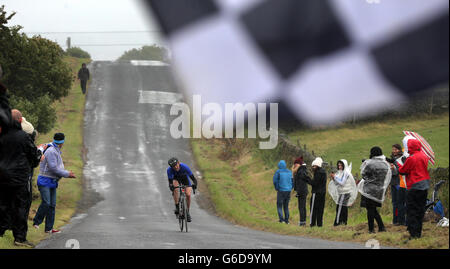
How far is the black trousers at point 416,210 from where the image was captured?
407 inches

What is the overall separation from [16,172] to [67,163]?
19.5 m

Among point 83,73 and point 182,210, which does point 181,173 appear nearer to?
point 182,210

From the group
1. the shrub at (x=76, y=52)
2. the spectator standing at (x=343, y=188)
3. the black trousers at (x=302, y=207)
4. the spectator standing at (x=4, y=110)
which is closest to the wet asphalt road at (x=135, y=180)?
the black trousers at (x=302, y=207)

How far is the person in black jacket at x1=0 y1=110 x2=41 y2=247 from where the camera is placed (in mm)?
8969

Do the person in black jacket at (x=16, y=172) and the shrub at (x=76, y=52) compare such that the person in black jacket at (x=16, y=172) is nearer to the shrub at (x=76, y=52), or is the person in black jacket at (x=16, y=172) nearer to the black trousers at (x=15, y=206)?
the black trousers at (x=15, y=206)

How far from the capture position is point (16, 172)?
9.09m

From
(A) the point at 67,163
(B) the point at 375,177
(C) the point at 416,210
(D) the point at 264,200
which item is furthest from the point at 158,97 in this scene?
(C) the point at 416,210

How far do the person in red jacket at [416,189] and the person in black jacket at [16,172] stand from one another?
19.5ft

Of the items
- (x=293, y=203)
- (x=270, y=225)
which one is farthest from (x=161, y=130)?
(x=270, y=225)

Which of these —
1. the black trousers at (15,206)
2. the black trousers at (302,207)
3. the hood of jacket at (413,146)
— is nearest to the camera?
the black trousers at (15,206)

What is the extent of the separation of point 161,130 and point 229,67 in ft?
105

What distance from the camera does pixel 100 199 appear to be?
23.0m

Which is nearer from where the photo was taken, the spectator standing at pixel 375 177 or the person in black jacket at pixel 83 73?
the spectator standing at pixel 375 177
